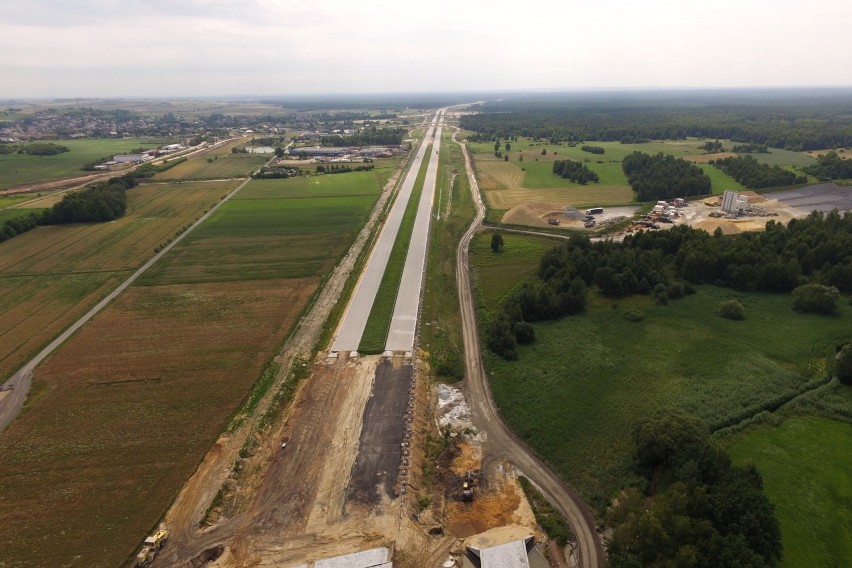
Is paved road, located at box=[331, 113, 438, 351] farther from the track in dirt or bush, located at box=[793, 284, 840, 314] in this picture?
bush, located at box=[793, 284, 840, 314]

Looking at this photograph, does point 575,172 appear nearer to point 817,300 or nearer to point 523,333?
point 817,300

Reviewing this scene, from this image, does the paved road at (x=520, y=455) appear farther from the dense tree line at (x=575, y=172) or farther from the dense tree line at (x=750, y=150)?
the dense tree line at (x=750, y=150)

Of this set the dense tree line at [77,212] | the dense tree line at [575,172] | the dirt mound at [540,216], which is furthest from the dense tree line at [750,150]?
the dense tree line at [77,212]

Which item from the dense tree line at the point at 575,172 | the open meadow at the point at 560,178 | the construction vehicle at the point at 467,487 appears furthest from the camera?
the dense tree line at the point at 575,172

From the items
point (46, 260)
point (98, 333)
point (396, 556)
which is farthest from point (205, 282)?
point (396, 556)

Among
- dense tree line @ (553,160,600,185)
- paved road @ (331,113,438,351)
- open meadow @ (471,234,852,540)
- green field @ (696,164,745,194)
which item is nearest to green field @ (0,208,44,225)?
paved road @ (331,113,438,351)

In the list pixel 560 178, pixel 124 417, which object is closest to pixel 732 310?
pixel 124 417

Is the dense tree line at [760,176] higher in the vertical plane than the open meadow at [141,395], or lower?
higher
